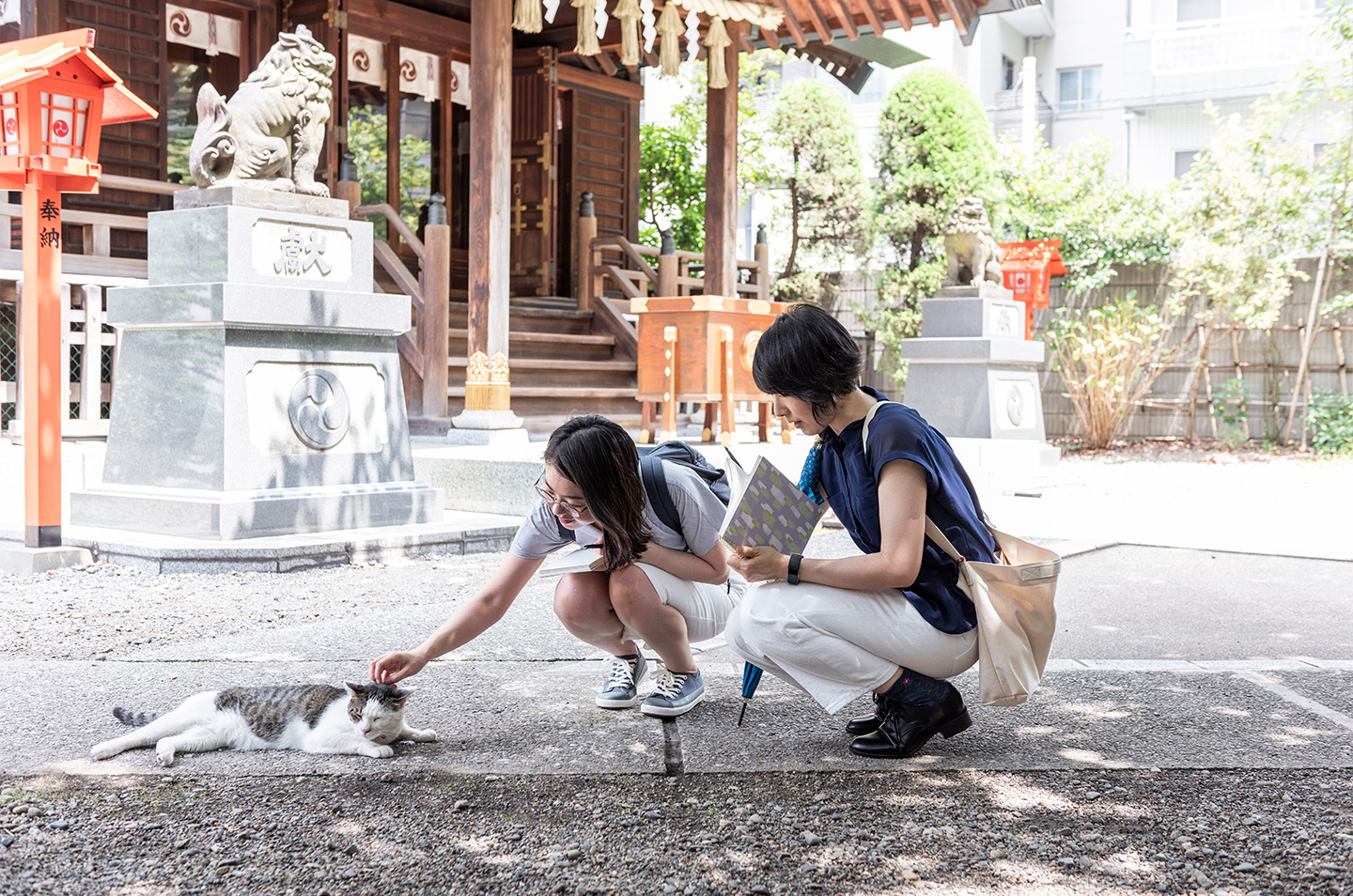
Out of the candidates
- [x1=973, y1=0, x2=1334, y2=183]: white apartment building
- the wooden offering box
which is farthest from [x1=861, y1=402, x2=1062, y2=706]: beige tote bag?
[x1=973, y1=0, x2=1334, y2=183]: white apartment building

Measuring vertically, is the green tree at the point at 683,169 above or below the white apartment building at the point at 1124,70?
below

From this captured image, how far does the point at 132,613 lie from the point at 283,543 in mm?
980

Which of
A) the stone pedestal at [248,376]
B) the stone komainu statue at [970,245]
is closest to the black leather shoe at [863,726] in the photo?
the stone pedestal at [248,376]

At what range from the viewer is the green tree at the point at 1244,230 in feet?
42.0

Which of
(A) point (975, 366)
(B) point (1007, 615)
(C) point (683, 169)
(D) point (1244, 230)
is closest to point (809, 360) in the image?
(B) point (1007, 615)

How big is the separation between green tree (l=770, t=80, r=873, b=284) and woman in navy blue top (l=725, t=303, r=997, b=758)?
1384 cm

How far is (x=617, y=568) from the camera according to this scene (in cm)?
291

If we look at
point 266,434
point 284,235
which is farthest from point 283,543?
point 284,235

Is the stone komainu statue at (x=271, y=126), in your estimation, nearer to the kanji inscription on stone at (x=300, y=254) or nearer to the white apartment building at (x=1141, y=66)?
the kanji inscription on stone at (x=300, y=254)

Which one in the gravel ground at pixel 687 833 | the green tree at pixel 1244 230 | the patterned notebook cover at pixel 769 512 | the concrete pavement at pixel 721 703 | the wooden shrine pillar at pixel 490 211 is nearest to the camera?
the gravel ground at pixel 687 833

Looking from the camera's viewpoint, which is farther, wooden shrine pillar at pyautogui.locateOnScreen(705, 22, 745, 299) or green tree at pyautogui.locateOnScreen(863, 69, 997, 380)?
green tree at pyautogui.locateOnScreen(863, 69, 997, 380)

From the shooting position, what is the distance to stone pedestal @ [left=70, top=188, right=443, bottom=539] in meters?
5.54

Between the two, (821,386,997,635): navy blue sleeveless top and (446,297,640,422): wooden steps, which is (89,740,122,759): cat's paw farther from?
(446,297,640,422): wooden steps

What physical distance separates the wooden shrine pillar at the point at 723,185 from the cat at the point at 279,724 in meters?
7.18
